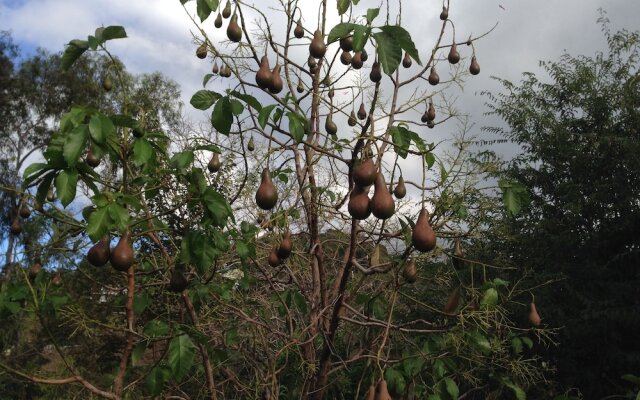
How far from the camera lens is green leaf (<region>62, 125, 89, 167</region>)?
106 centimetres

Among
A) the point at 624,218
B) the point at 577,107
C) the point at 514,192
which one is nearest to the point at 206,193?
the point at 514,192

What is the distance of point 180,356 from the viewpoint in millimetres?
1440

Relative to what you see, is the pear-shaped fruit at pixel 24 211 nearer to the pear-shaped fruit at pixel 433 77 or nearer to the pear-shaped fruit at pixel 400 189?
the pear-shaped fruit at pixel 400 189

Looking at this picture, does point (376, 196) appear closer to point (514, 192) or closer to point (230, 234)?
point (230, 234)

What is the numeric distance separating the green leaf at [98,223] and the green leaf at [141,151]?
15cm

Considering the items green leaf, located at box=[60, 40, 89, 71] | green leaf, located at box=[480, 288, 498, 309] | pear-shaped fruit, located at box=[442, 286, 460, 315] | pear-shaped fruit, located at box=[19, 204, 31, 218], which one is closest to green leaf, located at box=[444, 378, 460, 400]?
green leaf, located at box=[480, 288, 498, 309]

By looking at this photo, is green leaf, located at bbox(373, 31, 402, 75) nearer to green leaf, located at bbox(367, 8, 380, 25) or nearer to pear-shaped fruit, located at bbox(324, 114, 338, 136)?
green leaf, located at bbox(367, 8, 380, 25)

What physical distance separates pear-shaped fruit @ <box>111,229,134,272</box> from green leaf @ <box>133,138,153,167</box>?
165 millimetres

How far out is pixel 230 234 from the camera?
1761 mm

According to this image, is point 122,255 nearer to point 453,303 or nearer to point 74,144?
point 74,144

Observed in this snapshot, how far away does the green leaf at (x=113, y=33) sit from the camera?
141cm

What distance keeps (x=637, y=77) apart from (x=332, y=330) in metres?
7.20

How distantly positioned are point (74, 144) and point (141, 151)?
0.20 meters

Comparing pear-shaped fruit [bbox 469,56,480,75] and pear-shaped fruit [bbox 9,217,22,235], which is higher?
pear-shaped fruit [bbox 469,56,480,75]
